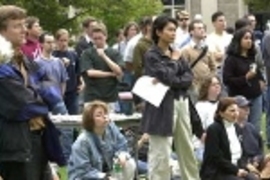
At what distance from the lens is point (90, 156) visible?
26.6 feet

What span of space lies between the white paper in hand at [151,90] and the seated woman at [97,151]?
43 centimetres

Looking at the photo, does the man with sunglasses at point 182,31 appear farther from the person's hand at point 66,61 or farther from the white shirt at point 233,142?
the white shirt at point 233,142

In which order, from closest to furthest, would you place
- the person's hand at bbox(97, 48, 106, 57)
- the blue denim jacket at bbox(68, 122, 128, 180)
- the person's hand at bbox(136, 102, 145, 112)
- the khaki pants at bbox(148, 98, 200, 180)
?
the blue denim jacket at bbox(68, 122, 128, 180) → the khaki pants at bbox(148, 98, 200, 180) → the person's hand at bbox(136, 102, 145, 112) → the person's hand at bbox(97, 48, 106, 57)

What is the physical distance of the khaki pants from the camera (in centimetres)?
843

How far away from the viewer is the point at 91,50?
419 inches

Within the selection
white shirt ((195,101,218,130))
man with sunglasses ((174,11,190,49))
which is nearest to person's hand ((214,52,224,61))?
man with sunglasses ((174,11,190,49))

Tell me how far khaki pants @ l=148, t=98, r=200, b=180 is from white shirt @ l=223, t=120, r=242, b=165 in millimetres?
467

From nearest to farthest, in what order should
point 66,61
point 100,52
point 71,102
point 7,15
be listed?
1. point 7,15
2. point 100,52
3. point 66,61
4. point 71,102

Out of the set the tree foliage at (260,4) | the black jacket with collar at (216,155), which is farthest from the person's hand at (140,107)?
the tree foliage at (260,4)

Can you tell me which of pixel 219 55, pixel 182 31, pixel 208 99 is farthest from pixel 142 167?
pixel 182 31

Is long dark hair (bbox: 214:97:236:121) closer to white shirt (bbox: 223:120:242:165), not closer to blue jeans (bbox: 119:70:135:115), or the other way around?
white shirt (bbox: 223:120:242:165)

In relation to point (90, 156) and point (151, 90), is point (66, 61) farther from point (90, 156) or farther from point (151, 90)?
point (90, 156)

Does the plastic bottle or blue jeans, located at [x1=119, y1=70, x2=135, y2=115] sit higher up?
blue jeans, located at [x1=119, y1=70, x2=135, y2=115]

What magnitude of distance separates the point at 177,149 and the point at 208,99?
1665mm
